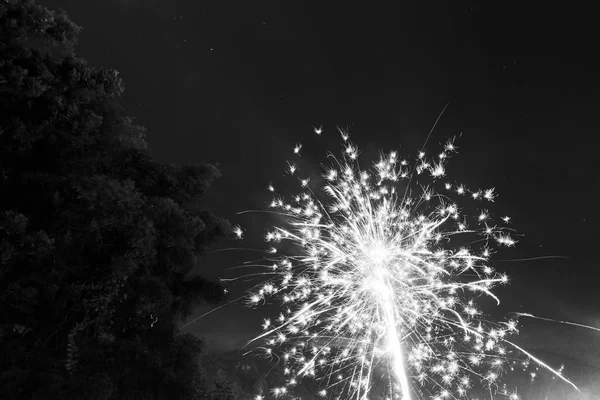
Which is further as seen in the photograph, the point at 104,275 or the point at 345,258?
the point at 345,258

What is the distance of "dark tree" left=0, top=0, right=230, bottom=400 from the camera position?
9312 millimetres

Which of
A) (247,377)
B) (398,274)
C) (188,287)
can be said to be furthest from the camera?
(247,377)

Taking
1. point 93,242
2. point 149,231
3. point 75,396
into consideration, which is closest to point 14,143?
point 93,242

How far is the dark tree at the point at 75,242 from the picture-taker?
9.31 meters

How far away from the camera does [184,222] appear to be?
11328mm

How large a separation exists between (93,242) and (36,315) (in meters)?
2.43

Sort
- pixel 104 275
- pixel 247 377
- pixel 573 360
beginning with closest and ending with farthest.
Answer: pixel 104 275 → pixel 247 377 → pixel 573 360

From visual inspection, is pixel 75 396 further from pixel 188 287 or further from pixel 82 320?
pixel 188 287

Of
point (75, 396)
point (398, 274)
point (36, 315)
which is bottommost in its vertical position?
point (75, 396)

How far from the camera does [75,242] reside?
10.1 metres

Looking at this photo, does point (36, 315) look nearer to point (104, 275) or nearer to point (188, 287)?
point (104, 275)

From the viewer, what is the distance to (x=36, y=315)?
9.99 meters

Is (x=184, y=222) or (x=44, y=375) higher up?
(x=184, y=222)

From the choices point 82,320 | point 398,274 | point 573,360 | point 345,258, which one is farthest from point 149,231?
point 573,360
